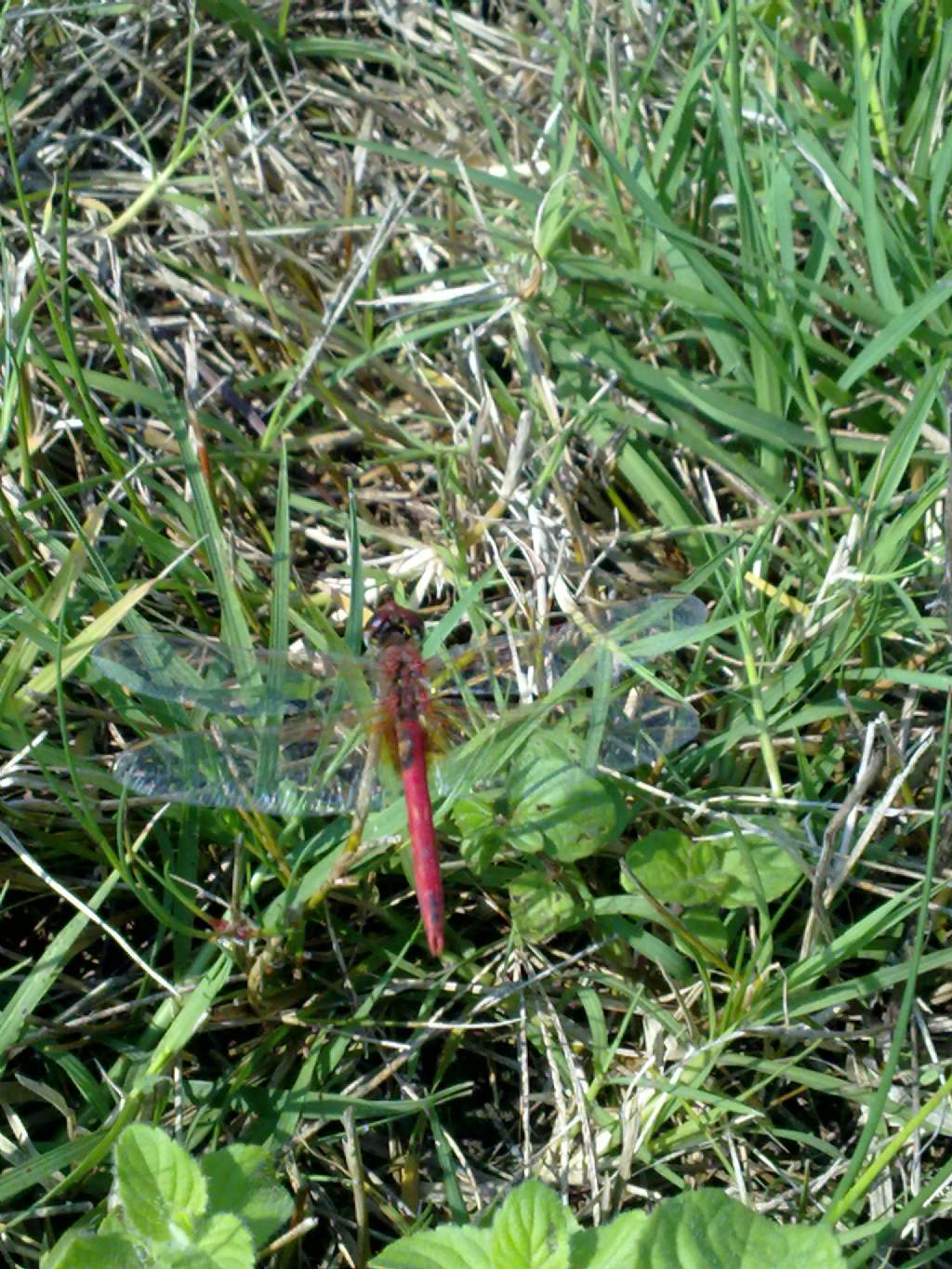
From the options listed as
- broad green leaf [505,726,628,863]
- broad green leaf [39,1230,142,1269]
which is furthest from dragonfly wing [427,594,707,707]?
broad green leaf [39,1230,142,1269]

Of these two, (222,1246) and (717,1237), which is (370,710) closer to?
(222,1246)

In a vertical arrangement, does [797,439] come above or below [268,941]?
above

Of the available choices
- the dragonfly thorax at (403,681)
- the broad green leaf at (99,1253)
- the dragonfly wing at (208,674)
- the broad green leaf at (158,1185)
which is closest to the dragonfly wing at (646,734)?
the dragonfly thorax at (403,681)

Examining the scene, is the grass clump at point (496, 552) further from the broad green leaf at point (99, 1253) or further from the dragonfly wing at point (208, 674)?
the broad green leaf at point (99, 1253)

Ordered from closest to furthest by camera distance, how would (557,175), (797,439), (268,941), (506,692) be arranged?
(268,941)
(506,692)
(797,439)
(557,175)

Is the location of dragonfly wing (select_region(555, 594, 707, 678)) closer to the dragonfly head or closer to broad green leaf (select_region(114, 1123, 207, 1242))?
the dragonfly head

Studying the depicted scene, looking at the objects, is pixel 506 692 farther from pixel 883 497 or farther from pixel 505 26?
pixel 505 26

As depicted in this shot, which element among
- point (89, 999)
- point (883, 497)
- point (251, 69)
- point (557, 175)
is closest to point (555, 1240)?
point (89, 999)

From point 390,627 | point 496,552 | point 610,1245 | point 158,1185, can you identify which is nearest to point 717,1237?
point 610,1245
